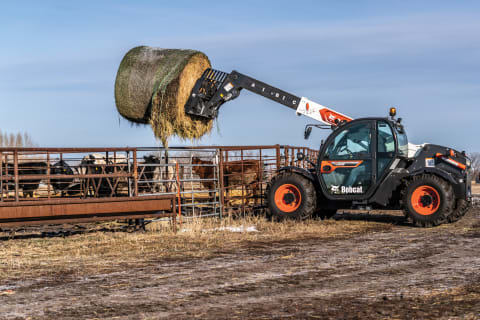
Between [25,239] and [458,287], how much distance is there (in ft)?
27.1

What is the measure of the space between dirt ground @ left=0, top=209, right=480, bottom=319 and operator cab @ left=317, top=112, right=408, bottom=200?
2.97 meters

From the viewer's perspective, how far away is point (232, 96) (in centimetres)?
1480

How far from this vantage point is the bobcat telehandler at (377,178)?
1195 cm

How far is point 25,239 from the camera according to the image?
37.2ft

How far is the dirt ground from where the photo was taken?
5.40 metres

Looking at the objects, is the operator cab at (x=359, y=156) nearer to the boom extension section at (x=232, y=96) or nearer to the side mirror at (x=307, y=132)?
the side mirror at (x=307, y=132)

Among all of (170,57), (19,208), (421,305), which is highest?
(170,57)

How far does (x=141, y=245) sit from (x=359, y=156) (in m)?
5.15

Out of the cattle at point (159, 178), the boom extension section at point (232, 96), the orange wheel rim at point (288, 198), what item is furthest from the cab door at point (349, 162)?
the cattle at point (159, 178)

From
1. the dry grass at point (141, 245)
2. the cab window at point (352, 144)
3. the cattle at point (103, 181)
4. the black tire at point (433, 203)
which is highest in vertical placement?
the cab window at point (352, 144)

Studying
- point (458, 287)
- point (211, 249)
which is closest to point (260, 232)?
point (211, 249)

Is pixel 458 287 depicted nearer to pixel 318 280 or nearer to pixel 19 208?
pixel 318 280

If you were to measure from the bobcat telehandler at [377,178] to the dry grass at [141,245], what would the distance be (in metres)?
0.56

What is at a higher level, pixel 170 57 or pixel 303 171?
pixel 170 57
